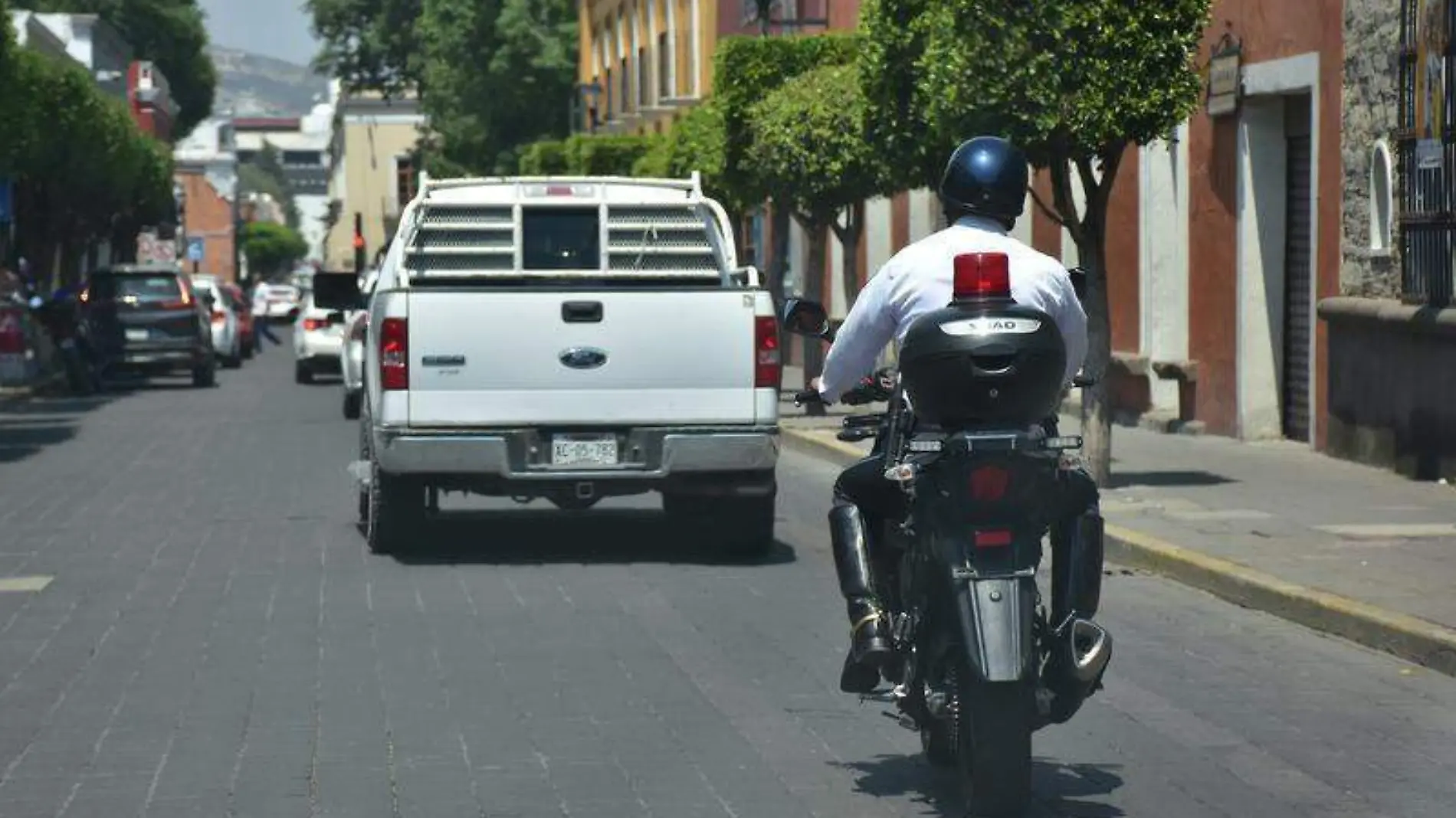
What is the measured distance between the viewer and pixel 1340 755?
28.8 ft

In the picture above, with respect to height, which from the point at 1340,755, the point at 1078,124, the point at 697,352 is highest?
the point at 1078,124

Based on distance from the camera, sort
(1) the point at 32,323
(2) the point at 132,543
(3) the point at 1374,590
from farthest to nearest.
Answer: (1) the point at 32,323, (2) the point at 132,543, (3) the point at 1374,590

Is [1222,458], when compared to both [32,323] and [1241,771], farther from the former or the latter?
[32,323]

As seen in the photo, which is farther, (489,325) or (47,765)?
(489,325)

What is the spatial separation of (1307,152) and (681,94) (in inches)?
1272

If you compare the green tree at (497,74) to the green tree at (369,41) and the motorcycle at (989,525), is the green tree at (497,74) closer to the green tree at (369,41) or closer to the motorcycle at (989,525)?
the green tree at (369,41)

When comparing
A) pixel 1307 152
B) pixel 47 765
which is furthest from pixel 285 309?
pixel 47 765

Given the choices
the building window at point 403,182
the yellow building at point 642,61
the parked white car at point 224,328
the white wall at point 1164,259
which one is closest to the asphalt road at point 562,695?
the white wall at point 1164,259

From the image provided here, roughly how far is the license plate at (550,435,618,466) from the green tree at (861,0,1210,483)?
4.08m

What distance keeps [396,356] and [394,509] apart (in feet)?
2.96

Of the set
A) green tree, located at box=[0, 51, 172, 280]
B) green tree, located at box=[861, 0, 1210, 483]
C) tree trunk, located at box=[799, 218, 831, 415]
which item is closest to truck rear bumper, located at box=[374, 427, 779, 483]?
green tree, located at box=[861, 0, 1210, 483]

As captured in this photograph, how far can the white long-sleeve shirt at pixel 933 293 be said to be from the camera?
7.77m

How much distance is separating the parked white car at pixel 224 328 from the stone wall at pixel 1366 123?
1212 inches

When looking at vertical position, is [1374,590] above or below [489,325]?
below
